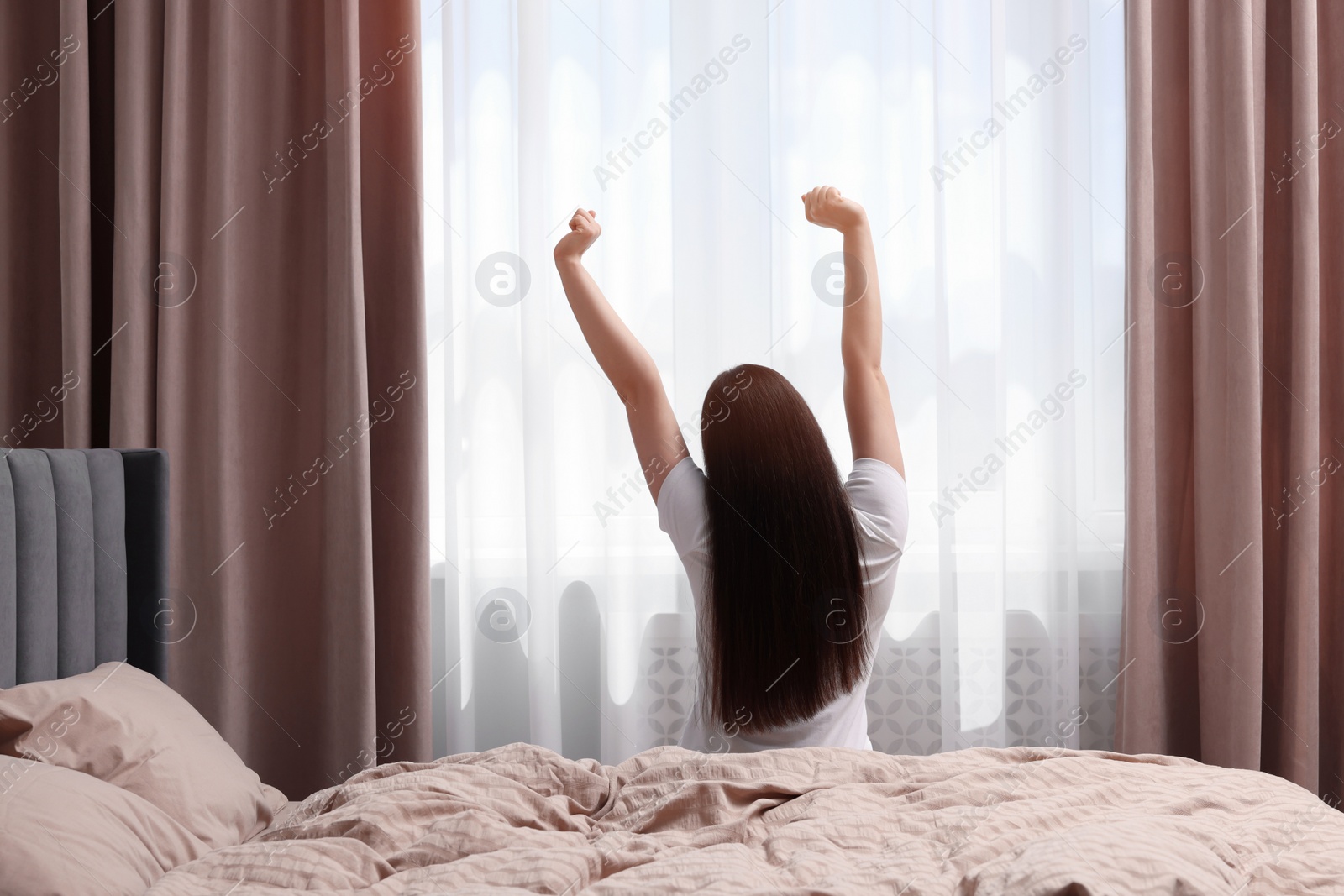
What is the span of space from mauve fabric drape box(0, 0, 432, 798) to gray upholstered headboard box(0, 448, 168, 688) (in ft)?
1.32

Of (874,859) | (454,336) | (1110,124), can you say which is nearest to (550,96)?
(454,336)

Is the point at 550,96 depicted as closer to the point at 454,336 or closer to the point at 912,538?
the point at 454,336

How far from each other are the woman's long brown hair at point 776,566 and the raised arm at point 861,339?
118 mm

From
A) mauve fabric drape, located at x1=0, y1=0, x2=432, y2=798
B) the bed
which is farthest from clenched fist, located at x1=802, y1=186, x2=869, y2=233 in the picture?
mauve fabric drape, located at x1=0, y1=0, x2=432, y2=798

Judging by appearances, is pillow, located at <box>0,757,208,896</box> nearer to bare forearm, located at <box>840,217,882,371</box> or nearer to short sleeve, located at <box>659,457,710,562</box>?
short sleeve, located at <box>659,457,710,562</box>

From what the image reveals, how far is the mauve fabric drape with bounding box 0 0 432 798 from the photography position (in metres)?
2.28

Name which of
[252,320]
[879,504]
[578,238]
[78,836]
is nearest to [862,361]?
[879,504]

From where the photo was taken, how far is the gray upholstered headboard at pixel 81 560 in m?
1.58

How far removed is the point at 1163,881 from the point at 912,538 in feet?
5.43

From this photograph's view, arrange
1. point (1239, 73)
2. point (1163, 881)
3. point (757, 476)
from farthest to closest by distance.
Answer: point (1239, 73)
point (757, 476)
point (1163, 881)

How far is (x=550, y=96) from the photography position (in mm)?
2434

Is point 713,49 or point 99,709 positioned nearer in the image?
point 99,709

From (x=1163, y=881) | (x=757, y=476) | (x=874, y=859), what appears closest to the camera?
(x=1163, y=881)

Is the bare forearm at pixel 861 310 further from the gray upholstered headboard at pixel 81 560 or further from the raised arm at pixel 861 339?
the gray upholstered headboard at pixel 81 560
